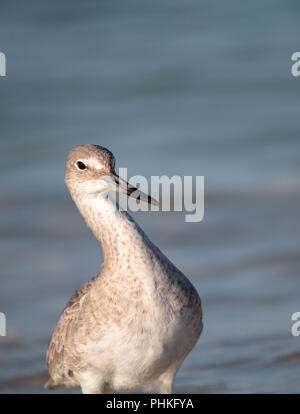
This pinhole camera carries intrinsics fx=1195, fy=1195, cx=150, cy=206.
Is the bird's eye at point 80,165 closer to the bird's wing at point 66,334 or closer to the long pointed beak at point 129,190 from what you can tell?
the long pointed beak at point 129,190

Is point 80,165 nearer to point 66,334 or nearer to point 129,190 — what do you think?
point 129,190

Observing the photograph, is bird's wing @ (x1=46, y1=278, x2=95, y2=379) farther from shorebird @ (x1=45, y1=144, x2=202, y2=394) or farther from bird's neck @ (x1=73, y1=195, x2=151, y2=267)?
bird's neck @ (x1=73, y1=195, x2=151, y2=267)

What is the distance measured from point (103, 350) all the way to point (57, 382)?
2.87ft

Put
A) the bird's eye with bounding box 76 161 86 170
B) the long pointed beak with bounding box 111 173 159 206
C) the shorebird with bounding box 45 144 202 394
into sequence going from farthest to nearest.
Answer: the bird's eye with bounding box 76 161 86 170 < the long pointed beak with bounding box 111 173 159 206 < the shorebird with bounding box 45 144 202 394

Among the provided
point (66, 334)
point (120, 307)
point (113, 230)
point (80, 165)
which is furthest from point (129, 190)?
point (66, 334)

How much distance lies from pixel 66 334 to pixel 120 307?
586mm

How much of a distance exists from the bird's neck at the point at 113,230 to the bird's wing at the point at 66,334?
0.34 meters

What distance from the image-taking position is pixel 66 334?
27.0ft

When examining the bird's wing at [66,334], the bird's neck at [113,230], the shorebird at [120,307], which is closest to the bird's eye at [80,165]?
the shorebird at [120,307]

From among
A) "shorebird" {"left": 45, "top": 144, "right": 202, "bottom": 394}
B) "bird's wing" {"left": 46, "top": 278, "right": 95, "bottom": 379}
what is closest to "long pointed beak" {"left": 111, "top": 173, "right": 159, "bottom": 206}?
"shorebird" {"left": 45, "top": 144, "right": 202, "bottom": 394}

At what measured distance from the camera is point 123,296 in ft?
25.8

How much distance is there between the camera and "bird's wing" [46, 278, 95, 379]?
26.8 ft
